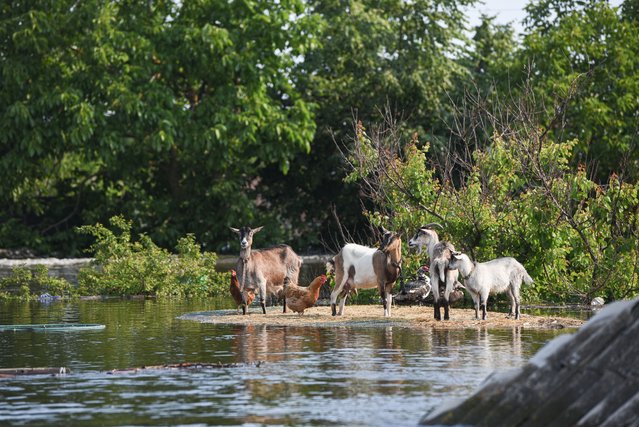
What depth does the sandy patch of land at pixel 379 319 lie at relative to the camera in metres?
21.7

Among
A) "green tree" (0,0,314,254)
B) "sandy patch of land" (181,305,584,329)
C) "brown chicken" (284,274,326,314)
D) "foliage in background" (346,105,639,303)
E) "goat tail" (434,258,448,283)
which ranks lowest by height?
"sandy patch of land" (181,305,584,329)

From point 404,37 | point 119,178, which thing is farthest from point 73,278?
point 404,37

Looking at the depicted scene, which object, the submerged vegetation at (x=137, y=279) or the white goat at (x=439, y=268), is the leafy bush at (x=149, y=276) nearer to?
the submerged vegetation at (x=137, y=279)

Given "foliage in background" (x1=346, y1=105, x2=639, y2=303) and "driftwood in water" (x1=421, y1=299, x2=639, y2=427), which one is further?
"foliage in background" (x1=346, y1=105, x2=639, y2=303)

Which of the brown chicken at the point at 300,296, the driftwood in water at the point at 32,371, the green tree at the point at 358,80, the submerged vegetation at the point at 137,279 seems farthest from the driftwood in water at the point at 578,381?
the green tree at the point at 358,80

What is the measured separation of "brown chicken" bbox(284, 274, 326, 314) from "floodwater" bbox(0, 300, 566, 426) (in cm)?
168

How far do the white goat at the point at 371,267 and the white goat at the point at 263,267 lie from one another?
1208 millimetres

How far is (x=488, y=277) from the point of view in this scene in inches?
875

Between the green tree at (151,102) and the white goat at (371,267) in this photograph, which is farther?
the green tree at (151,102)

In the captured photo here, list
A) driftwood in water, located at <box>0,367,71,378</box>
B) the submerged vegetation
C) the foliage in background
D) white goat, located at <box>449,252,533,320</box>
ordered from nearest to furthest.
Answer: driftwood in water, located at <box>0,367,71,378</box>
white goat, located at <box>449,252,533,320</box>
the foliage in background
the submerged vegetation

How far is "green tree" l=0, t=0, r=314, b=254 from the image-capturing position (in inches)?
1965

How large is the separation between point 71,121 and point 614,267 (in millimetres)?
27831

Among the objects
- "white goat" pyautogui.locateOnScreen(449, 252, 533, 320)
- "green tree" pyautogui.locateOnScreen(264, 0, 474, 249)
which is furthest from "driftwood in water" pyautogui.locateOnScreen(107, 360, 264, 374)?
"green tree" pyautogui.locateOnScreen(264, 0, 474, 249)

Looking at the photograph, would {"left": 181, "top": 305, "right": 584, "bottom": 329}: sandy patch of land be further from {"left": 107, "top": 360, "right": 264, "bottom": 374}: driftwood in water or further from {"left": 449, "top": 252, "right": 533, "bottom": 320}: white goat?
{"left": 107, "top": 360, "right": 264, "bottom": 374}: driftwood in water
